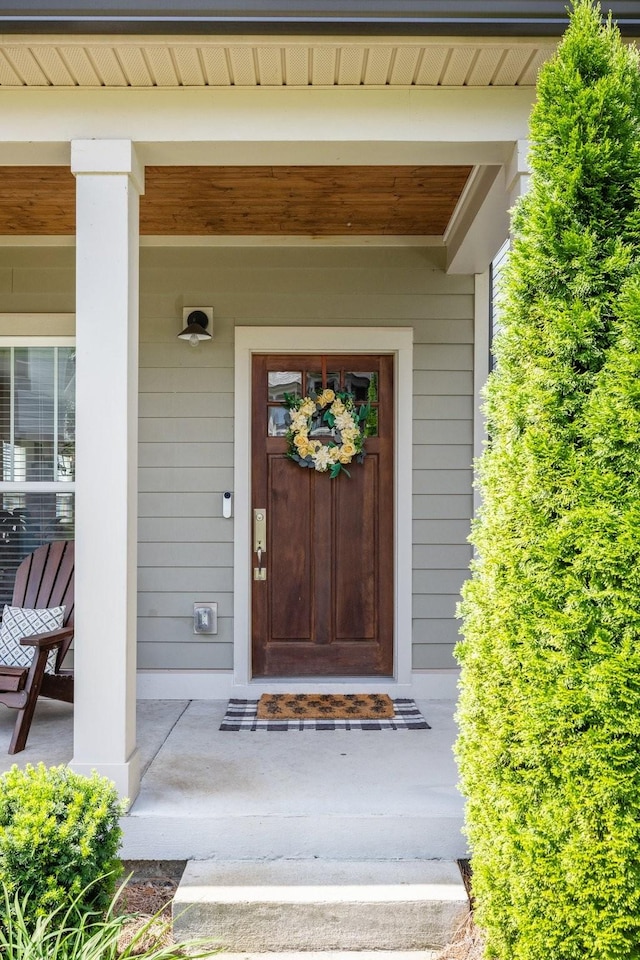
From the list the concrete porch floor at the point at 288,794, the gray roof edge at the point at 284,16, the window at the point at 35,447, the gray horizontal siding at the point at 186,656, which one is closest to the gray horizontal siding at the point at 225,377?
the gray horizontal siding at the point at 186,656

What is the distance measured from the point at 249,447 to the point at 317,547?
2.37 ft

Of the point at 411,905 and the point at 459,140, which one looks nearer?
the point at 411,905

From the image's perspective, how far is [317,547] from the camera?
4.21 metres

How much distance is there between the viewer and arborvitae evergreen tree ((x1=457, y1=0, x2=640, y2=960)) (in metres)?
1.67

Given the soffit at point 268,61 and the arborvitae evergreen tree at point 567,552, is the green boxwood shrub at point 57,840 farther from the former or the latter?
the soffit at point 268,61

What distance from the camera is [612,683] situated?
Result: 1.64m

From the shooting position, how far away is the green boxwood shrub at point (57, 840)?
183 cm

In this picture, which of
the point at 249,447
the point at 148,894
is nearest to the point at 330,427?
the point at 249,447

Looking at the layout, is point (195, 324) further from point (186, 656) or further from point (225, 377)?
point (186, 656)

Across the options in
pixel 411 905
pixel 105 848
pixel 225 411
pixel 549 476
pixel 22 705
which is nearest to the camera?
pixel 549 476

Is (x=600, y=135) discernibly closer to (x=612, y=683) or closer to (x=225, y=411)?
(x=612, y=683)

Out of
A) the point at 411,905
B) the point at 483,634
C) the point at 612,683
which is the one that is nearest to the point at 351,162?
the point at 483,634

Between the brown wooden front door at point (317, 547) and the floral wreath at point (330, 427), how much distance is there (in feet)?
0.21

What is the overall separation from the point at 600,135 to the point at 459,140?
34.8 inches
